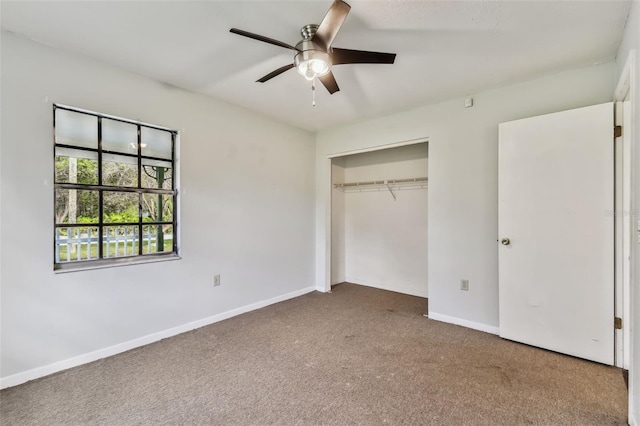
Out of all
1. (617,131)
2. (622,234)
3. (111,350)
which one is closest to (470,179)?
(617,131)

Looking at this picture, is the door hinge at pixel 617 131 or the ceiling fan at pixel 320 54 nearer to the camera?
the ceiling fan at pixel 320 54

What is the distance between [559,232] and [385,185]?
2397 millimetres

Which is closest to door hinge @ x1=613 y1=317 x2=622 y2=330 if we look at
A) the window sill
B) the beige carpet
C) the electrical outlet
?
the beige carpet

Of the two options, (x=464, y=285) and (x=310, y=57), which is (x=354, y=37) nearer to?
(x=310, y=57)

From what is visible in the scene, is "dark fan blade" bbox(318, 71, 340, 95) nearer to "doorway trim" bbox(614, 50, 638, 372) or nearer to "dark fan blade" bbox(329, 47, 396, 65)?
"dark fan blade" bbox(329, 47, 396, 65)

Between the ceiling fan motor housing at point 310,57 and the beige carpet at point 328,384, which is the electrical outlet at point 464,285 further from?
the ceiling fan motor housing at point 310,57

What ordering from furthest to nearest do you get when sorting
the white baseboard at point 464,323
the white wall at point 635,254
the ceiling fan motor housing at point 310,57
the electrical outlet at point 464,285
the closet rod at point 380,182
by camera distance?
1. the closet rod at point 380,182
2. the electrical outlet at point 464,285
3. the white baseboard at point 464,323
4. the ceiling fan motor housing at point 310,57
5. the white wall at point 635,254

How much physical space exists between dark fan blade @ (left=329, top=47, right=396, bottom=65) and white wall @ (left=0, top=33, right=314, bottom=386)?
181 centimetres

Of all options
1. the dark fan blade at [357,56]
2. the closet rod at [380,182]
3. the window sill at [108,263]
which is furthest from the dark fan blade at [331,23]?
the closet rod at [380,182]

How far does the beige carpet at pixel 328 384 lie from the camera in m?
1.70

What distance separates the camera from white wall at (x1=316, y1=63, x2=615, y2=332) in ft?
8.81

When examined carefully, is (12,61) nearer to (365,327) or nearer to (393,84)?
(393,84)

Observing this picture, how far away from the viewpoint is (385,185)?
4535 mm

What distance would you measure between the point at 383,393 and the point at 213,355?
142 cm
